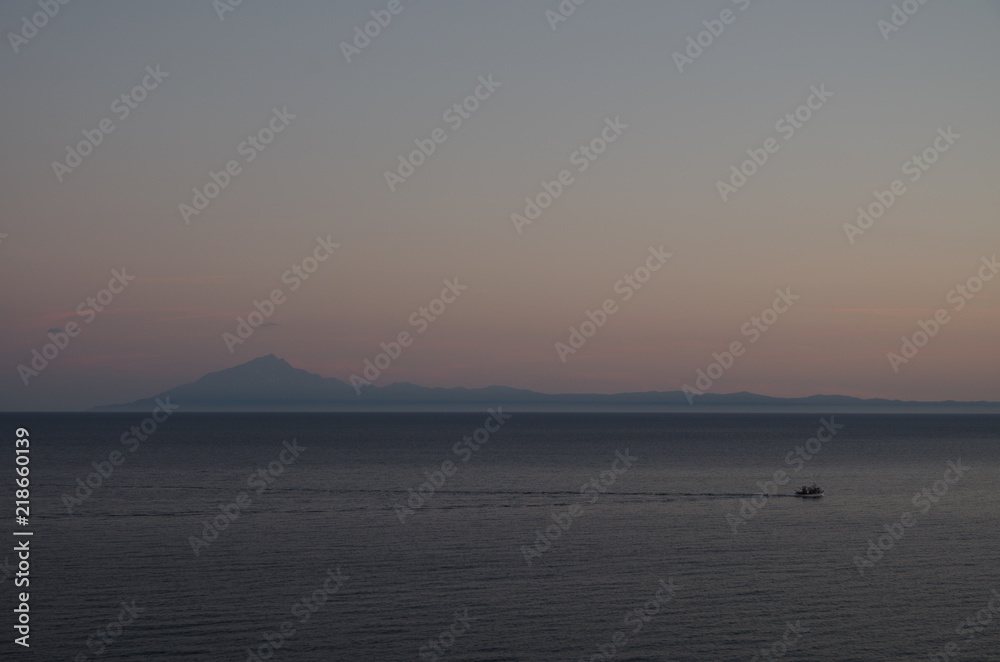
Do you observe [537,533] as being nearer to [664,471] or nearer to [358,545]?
[358,545]

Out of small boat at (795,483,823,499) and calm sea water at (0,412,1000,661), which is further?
small boat at (795,483,823,499)

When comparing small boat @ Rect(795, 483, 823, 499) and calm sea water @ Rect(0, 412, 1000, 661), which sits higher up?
small boat @ Rect(795, 483, 823, 499)

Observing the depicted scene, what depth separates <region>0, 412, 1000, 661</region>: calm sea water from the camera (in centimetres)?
3856

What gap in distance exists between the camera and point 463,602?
43.9m

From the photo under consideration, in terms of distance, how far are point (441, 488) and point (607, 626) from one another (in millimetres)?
52590

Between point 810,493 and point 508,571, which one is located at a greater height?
point 810,493

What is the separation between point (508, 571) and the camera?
1988 inches

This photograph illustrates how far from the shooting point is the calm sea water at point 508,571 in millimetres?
38562

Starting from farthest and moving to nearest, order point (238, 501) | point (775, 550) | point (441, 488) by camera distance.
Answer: point (441, 488) → point (238, 501) → point (775, 550)

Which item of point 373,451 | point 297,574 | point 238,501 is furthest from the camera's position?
point 373,451

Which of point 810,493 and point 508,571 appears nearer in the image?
point 508,571

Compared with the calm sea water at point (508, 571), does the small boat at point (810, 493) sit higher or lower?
higher

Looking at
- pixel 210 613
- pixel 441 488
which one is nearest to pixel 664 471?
pixel 441 488

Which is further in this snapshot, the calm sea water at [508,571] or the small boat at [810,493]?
the small boat at [810,493]
